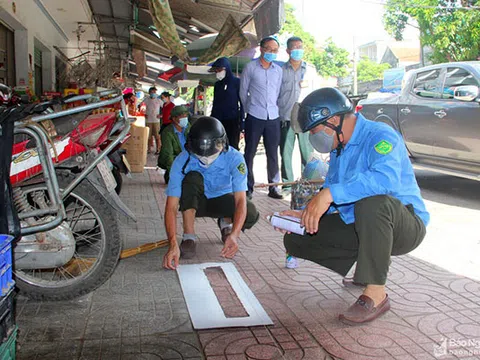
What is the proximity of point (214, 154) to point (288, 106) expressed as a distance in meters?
3.68

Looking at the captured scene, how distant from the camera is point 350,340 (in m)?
2.79

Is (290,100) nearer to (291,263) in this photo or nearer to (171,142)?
(171,142)

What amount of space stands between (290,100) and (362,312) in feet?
15.7

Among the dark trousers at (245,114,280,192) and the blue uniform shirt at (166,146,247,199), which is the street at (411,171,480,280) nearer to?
the blue uniform shirt at (166,146,247,199)

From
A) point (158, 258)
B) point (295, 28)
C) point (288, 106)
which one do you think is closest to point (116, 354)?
point (158, 258)

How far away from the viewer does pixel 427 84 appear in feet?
25.2

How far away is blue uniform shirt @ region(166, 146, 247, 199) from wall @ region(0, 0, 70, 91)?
17.1ft

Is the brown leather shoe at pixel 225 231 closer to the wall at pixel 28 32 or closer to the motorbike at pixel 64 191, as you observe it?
the motorbike at pixel 64 191

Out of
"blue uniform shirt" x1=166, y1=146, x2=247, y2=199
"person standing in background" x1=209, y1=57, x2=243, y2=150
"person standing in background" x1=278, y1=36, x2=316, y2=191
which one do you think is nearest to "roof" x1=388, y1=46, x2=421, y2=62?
"person standing in background" x1=278, y1=36, x2=316, y2=191

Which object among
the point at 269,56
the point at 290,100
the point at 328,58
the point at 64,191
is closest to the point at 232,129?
the point at 290,100

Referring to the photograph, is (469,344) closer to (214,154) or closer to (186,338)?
(186,338)

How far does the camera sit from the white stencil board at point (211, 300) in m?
3.00

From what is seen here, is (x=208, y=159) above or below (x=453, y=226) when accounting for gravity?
above

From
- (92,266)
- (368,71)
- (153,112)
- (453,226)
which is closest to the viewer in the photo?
(92,266)
